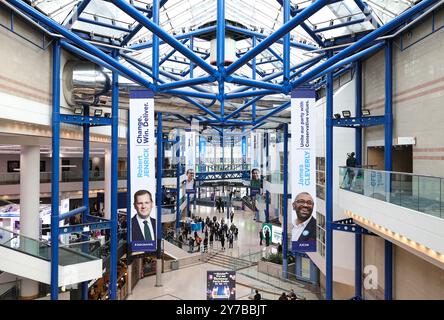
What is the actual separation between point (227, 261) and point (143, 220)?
14.7 meters

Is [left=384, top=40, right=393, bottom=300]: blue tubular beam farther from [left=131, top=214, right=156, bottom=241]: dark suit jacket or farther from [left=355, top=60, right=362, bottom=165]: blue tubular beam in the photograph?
[left=131, top=214, right=156, bottom=241]: dark suit jacket

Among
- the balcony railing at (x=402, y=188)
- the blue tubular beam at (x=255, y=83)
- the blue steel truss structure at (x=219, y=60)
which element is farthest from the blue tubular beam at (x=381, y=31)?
the balcony railing at (x=402, y=188)

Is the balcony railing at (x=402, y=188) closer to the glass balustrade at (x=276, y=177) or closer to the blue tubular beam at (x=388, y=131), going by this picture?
the blue tubular beam at (x=388, y=131)

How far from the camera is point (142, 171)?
11.8m

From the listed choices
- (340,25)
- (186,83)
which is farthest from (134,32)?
(340,25)

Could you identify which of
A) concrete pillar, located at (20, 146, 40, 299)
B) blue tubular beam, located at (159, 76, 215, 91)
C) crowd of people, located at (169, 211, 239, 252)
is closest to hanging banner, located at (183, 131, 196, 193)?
crowd of people, located at (169, 211, 239, 252)

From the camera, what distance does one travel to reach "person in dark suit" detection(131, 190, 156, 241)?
11.4 meters

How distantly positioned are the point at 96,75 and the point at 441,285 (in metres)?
13.9

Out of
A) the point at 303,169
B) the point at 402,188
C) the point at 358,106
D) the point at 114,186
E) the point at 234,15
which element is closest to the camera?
the point at 402,188

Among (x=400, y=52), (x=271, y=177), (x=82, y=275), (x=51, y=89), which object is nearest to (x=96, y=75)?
(x=51, y=89)

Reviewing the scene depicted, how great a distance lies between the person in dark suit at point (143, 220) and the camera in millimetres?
11430

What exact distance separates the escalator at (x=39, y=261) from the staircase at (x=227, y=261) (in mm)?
12604

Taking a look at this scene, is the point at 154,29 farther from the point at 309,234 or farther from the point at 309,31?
the point at 309,234

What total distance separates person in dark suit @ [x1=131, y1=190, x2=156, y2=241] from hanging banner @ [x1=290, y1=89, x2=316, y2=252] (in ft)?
15.2
